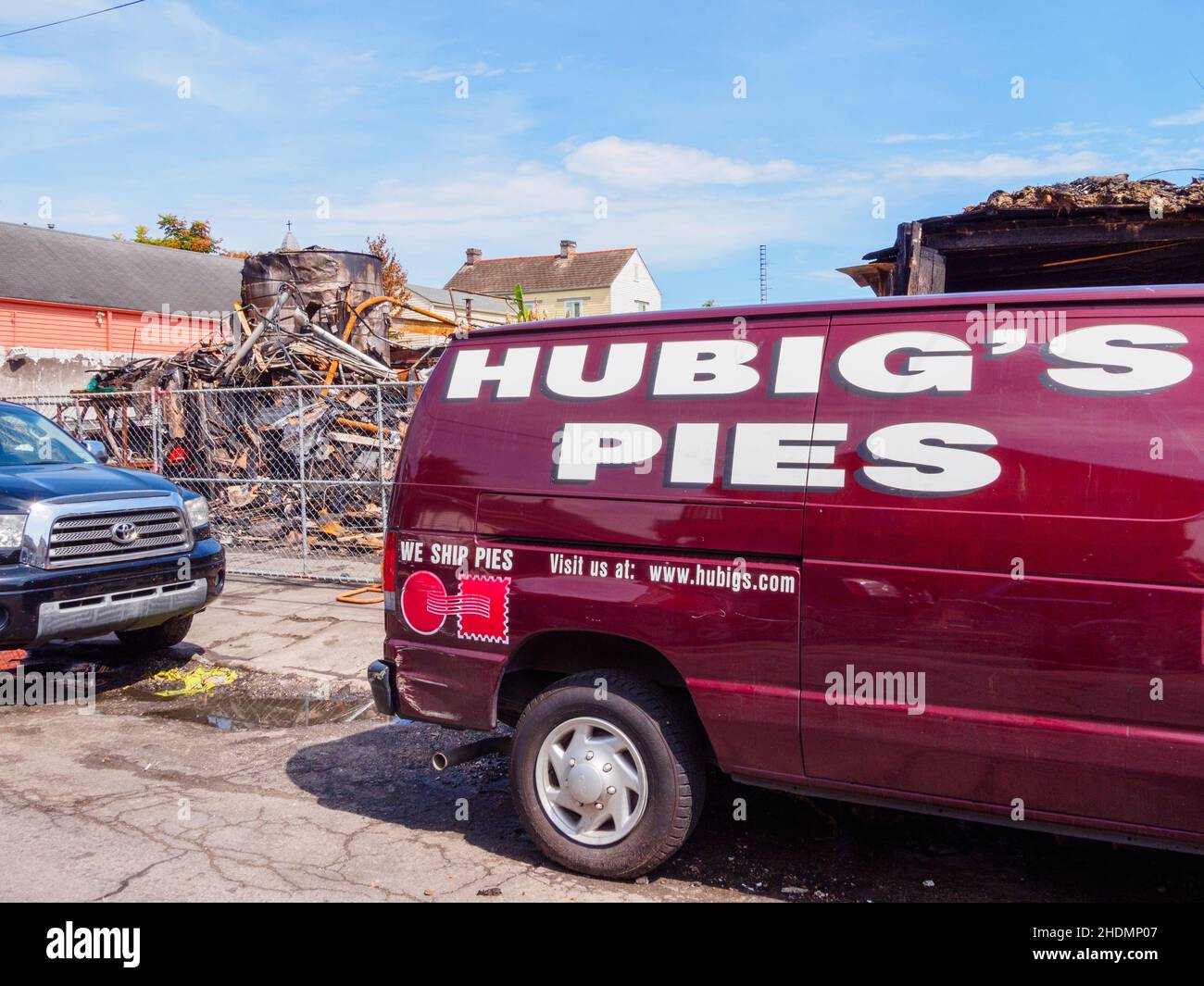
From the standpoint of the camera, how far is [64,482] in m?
7.04

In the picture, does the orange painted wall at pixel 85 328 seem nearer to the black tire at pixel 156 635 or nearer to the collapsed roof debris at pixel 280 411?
the collapsed roof debris at pixel 280 411

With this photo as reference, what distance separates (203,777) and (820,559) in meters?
3.81

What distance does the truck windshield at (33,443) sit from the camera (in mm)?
7664

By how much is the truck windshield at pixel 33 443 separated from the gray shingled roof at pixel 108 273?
27129 millimetres

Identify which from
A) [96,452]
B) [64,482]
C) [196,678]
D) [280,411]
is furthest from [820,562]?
[280,411]

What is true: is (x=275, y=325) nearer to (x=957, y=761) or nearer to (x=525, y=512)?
(x=525, y=512)

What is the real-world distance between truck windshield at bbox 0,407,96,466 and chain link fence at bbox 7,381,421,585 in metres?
3.25

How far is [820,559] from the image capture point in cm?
363

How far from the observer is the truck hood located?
263 inches

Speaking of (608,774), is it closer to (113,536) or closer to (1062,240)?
(113,536)

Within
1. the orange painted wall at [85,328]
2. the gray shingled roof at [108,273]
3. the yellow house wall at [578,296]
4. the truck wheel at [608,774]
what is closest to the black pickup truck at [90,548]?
the truck wheel at [608,774]

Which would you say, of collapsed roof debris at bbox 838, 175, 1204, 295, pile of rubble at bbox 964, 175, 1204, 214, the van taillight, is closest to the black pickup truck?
the van taillight

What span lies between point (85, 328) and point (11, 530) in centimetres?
3150

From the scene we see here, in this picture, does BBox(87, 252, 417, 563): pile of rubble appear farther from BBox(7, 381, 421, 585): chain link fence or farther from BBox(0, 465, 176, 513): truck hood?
BBox(0, 465, 176, 513): truck hood
